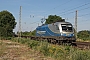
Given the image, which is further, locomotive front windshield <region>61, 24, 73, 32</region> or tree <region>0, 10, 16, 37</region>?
tree <region>0, 10, 16, 37</region>

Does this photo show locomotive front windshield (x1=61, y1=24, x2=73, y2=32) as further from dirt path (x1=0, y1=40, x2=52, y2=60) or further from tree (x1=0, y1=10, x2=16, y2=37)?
tree (x1=0, y1=10, x2=16, y2=37)

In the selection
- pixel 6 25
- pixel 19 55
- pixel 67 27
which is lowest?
pixel 19 55

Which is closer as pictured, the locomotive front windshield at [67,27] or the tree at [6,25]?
the locomotive front windshield at [67,27]

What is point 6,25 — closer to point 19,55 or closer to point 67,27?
point 67,27

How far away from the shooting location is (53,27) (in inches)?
947

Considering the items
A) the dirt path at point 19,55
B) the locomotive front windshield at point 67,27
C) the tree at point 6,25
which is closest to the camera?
the dirt path at point 19,55

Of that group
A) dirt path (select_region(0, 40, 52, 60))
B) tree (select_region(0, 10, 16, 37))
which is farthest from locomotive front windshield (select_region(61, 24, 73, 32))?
tree (select_region(0, 10, 16, 37))

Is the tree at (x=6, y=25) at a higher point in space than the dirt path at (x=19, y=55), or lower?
higher

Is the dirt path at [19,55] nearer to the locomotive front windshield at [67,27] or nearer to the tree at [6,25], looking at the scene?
the locomotive front windshield at [67,27]

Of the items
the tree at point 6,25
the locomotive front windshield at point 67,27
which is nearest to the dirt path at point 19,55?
the locomotive front windshield at point 67,27

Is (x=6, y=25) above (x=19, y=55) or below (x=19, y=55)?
above

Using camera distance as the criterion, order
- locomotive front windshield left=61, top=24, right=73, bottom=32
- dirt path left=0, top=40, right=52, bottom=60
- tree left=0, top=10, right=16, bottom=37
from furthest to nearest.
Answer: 1. tree left=0, top=10, right=16, bottom=37
2. locomotive front windshield left=61, top=24, right=73, bottom=32
3. dirt path left=0, top=40, right=52, bottom=60

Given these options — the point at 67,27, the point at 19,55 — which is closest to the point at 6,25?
the point at 67,27

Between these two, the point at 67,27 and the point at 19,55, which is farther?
the point at 67,27
